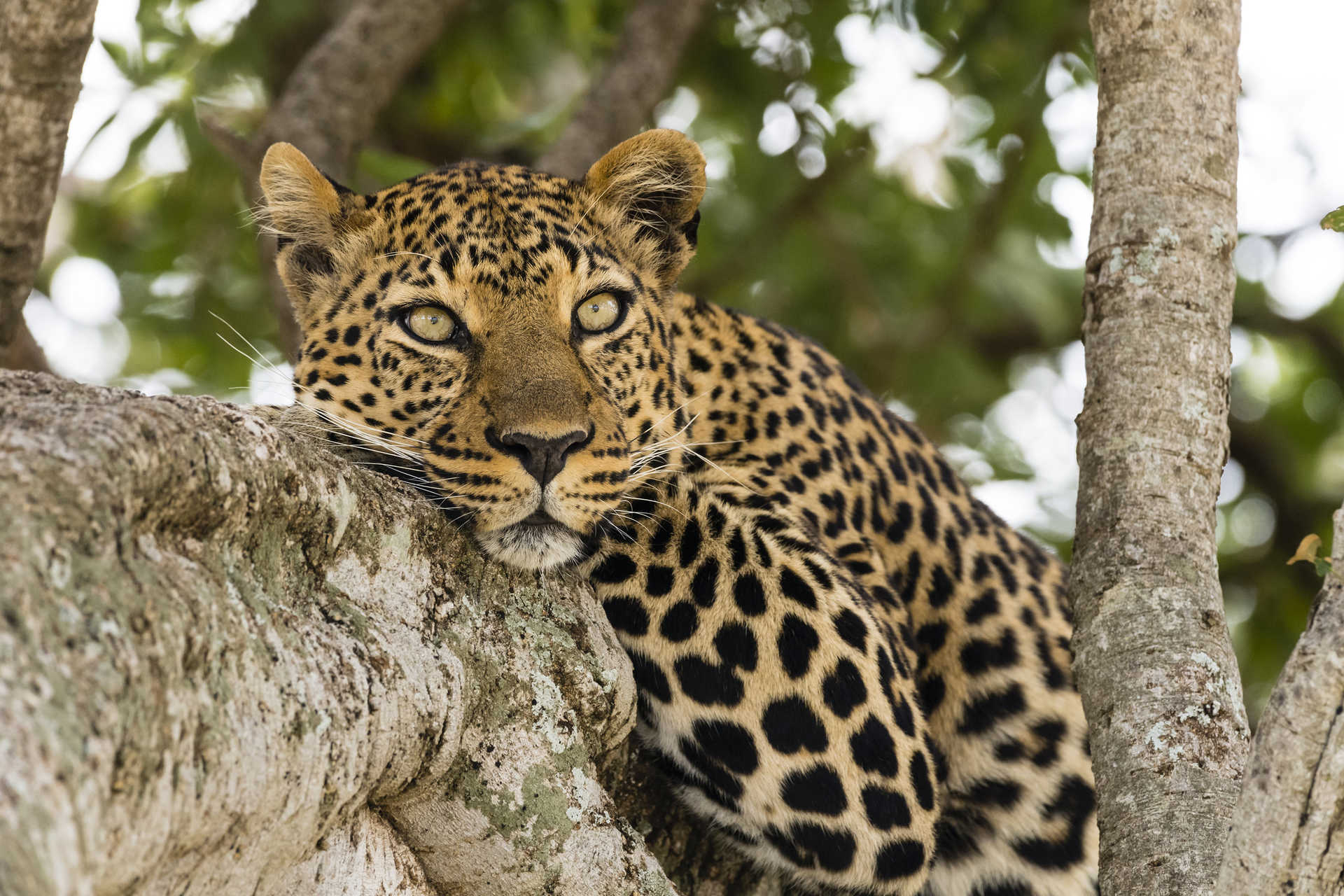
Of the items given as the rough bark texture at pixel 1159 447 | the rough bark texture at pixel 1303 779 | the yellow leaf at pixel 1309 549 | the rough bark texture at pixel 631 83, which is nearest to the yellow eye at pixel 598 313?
the rough bark texture at pixel 1159 447

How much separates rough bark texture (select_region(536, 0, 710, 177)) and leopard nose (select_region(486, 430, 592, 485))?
3.73 m

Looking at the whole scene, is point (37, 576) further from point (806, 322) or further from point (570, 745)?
point (806, 322)

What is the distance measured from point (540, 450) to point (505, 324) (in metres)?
0.55

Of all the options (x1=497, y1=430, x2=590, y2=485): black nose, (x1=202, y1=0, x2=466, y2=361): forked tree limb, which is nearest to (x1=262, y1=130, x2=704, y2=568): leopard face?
(x1=497, y1=430, x2=590, y2=485): black nose

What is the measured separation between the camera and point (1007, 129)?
888 centimetres

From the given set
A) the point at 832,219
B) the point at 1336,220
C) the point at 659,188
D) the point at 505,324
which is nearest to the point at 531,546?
the point at 505,324

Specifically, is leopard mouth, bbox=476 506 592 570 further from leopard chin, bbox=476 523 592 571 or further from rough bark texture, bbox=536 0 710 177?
rough bark texture, bbox=536 0 710 177

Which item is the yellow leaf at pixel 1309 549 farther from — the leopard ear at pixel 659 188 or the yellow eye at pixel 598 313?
the leopard ear at pixel 659 188

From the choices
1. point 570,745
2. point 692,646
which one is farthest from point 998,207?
point 570,745

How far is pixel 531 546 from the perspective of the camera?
3863mm

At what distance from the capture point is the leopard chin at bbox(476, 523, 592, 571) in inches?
150

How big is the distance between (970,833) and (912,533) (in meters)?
1.23

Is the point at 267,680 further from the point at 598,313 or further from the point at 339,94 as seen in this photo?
the point at 339,94

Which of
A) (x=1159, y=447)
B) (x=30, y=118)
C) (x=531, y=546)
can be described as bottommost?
(x=531, y=546)
